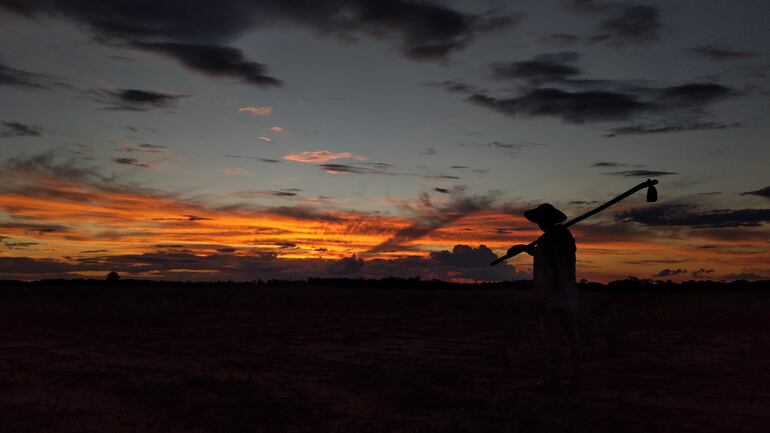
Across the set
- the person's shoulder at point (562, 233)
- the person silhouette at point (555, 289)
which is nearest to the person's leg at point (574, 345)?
the person silhouette at point (555, 289)

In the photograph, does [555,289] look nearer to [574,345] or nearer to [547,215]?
[574,345]

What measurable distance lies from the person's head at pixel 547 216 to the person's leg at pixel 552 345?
1053 mm

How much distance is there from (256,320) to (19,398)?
11562mm

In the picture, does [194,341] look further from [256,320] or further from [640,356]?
[640,356]

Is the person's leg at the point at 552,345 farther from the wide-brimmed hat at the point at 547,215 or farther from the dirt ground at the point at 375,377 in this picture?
the wide-brimmed hat at the point at 547,215

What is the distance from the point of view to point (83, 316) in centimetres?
2020

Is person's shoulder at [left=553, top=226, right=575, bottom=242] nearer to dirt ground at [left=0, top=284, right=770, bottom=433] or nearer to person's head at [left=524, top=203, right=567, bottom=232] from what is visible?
person's head at [left=524, top=203, right=567, bottom=232]

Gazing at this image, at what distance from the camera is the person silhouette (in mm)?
8148

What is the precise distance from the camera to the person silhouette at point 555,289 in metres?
8.15

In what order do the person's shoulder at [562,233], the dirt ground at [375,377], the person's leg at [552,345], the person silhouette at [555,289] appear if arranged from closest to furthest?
1. the dirt ground at [375,377]
2. the person's leg at [552,345]
3. the person silhouette at [555,289]
4. the person's shoulder at [562,233]

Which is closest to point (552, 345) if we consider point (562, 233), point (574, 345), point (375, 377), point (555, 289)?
point (574, 345)

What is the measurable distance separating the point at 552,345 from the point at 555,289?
0.67 meters

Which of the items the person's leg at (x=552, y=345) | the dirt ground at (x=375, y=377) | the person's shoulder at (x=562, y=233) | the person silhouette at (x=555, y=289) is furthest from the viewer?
the person's shoulder at (x=562, y=233)

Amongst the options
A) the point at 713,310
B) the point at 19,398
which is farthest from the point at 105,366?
the point at 713,310
